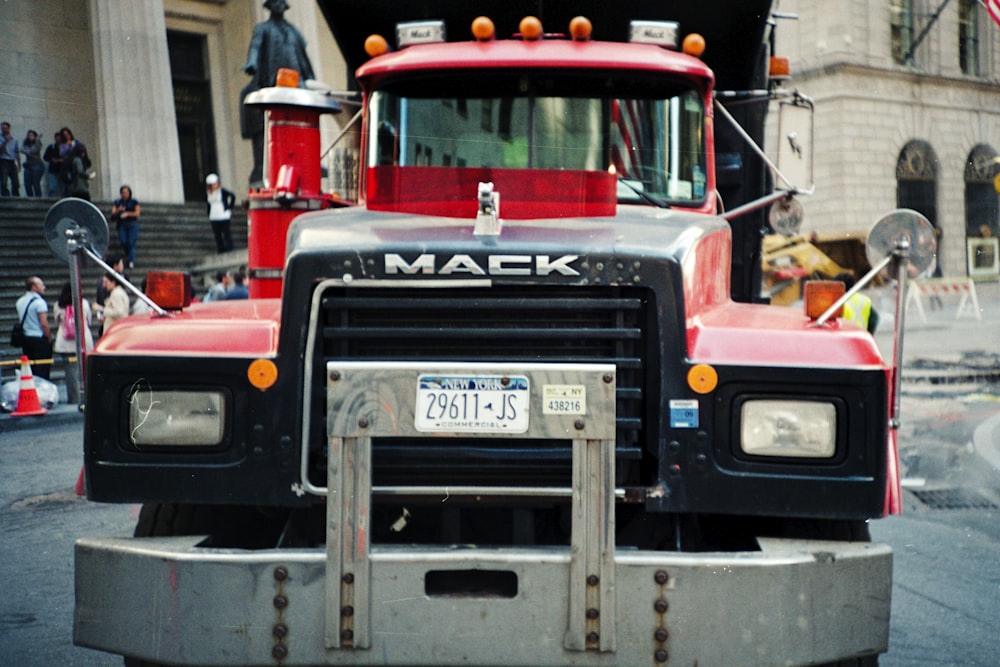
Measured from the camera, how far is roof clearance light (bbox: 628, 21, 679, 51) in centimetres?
551

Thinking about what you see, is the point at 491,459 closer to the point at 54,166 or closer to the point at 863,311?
the point at 863,311

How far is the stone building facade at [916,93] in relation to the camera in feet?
38.5

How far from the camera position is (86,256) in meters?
4.18

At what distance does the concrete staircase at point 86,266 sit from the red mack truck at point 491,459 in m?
12.3

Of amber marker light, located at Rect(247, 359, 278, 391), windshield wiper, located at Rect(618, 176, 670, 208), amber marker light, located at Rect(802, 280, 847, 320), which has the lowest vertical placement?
amber marker light, located at Rect(247, 359, 278, 391)

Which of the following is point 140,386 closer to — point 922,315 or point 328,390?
point 328,390

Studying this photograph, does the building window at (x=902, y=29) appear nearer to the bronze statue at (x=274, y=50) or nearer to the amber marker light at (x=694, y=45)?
the amber marker light at (x=694, y=45)

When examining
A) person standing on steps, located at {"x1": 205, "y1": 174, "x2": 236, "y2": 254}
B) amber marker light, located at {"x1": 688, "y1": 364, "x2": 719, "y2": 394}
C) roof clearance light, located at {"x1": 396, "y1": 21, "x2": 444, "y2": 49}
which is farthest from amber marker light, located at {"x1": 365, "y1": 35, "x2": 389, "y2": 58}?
person standing on steps, located at {"x1": 205, "y1": 174, "x2": 236, "y2": 254}

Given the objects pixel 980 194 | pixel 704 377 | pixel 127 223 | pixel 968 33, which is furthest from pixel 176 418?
pixel 980 194

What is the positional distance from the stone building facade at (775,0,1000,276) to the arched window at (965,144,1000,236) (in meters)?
0.02

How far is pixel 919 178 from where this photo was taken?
16.8 m

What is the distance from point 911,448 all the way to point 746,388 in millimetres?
7704

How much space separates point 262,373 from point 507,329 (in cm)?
79

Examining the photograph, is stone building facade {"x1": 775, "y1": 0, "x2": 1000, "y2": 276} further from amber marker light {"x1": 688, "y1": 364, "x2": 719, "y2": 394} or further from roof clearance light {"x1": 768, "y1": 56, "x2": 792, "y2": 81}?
amber marker light {"x1": 688, "y1": 364, "x2": 719, "y2": 394}
